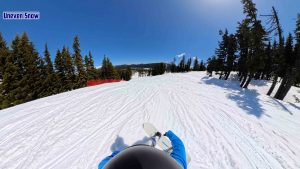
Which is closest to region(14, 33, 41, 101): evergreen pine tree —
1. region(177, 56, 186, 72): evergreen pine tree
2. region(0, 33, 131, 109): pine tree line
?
region(0, 33, 131, 109): pine tree line

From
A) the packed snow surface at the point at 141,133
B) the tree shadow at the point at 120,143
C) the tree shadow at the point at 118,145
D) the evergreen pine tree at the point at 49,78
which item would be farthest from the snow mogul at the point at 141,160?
the evergreen pine tree at the point at 49,78

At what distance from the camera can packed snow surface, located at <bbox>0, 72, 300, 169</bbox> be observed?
14.0ft

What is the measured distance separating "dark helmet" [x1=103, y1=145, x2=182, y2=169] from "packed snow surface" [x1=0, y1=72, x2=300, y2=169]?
2901mm

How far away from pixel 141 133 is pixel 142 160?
166 inches

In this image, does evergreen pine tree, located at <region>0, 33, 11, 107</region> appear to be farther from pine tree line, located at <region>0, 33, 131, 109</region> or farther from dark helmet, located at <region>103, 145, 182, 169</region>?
dark helmet, located at <region>103, 145, 182, 169</region>

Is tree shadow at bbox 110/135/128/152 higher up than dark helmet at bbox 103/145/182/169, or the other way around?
dark helmet at bbox 103/145/182/169

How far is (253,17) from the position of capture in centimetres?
1720

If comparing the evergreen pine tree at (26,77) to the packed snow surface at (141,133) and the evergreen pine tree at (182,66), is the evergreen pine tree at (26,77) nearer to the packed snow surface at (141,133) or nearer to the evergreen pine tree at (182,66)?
the packed snow surface at (141,133)

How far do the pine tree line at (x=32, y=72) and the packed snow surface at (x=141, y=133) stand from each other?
17.8m

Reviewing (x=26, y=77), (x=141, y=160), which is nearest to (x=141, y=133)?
(x=141, y=160)

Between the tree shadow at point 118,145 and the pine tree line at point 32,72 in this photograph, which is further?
the pine tree line at point 32,72

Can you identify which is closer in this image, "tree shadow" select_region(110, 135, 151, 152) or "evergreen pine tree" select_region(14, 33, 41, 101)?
"tree shadow" select_region(110, 135, 151, 152)

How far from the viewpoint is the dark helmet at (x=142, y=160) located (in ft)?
4.74

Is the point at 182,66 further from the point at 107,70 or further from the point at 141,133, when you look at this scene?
the point at 141,133
